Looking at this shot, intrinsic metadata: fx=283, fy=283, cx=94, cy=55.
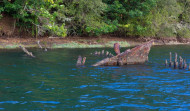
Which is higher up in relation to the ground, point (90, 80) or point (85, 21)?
point (85, 21)

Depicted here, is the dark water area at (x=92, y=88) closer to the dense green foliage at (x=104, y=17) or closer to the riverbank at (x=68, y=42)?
the dense green foliage at (x=104, y=17)

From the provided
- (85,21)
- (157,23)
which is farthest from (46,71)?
(157,23)

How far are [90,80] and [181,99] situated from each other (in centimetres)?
502

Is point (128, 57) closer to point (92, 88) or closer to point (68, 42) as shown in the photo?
point (92, 88)

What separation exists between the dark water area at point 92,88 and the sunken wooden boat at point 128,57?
1699mm

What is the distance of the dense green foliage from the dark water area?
1428cm

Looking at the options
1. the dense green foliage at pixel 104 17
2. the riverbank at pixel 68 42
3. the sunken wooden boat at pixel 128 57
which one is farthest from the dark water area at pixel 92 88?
the riverbank at pixel 68 42

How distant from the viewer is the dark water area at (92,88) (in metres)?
10.1

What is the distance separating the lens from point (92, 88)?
41.7 ft

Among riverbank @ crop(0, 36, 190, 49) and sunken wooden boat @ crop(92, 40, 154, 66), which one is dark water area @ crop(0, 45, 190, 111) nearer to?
sunken wooden boat @ crop(92, 40, 154, 66)

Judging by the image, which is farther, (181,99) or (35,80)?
(35,80)

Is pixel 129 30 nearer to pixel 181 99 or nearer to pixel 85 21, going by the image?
pixel 85 21

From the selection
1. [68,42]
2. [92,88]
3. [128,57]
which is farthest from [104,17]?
[92,88]

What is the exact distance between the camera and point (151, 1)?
133 ft
